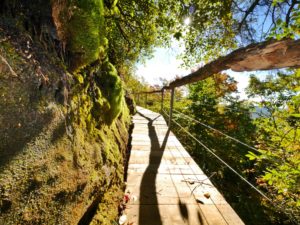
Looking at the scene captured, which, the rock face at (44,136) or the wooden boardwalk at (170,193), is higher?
the rock face at (44,136)

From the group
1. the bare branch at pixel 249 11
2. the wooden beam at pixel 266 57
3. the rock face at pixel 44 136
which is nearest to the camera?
the rock face at pixel 44 136

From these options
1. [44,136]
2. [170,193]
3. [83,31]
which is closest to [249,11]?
[83,31]

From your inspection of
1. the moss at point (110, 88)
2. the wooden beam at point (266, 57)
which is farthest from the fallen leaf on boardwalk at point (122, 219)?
the wooden beam at point (266, 57)

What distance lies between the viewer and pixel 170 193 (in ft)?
7.06

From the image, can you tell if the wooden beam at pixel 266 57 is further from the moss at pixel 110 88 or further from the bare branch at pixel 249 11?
the bare branch at pixel 249 11

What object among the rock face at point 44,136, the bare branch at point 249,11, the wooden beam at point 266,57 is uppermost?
the bare branch at point 249,11

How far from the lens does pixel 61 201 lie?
3.59 ft

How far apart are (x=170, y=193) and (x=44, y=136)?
1558 millimetres

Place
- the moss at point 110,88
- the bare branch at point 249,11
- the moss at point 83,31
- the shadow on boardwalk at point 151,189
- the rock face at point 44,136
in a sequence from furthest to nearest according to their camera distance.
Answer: the bare branch at point 249,11 → the moss at point 110,88 → the shadow on boardwalk at point 151,189 → the moss at point 83,31 → the rock face at point 44,136

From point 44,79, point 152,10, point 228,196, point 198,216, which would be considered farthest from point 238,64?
point 228,196

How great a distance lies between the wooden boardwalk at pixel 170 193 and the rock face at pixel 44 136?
347mm

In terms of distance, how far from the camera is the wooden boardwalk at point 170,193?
5.80 feet

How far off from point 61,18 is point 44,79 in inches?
23.2

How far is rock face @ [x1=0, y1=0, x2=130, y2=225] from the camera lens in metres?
0.91
